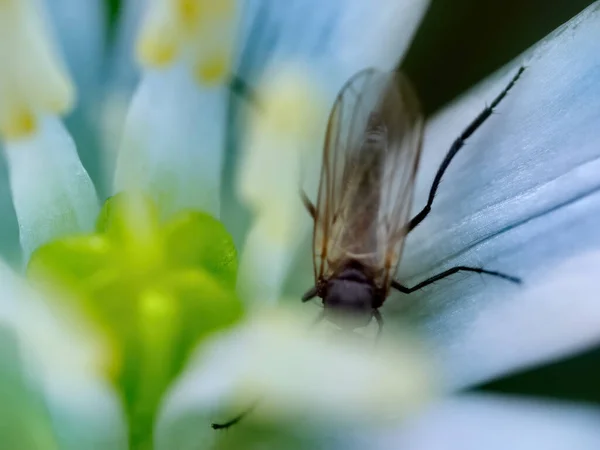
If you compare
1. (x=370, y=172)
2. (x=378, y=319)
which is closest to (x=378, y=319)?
(x=378, y=319)

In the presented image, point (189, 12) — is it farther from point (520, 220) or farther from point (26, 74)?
point (520, 220)

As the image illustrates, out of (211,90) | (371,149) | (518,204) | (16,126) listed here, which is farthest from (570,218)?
(16,126)

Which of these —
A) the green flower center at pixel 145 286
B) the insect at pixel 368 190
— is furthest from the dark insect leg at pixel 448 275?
the green flower center at pixel 145 286

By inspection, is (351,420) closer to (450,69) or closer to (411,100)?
(411,100)

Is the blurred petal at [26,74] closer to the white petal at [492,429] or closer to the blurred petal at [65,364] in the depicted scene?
the blurred petal at [65,364]

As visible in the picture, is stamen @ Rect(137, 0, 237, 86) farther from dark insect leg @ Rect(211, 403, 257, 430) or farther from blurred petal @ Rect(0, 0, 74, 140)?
dark insect leg @ Rect(211, 403, 257, 430)
